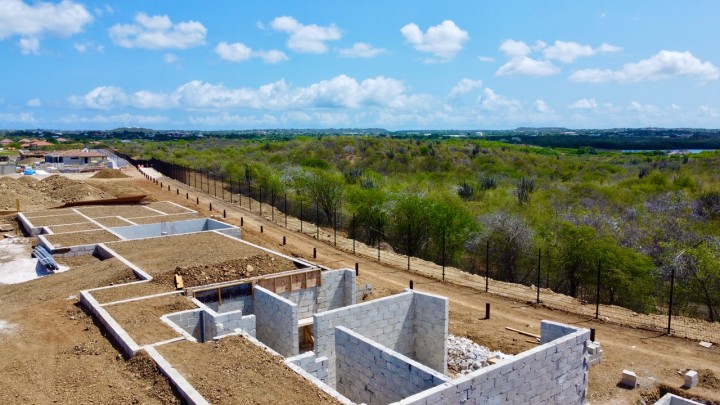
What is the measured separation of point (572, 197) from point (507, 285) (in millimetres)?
12184

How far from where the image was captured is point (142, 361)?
9234mm

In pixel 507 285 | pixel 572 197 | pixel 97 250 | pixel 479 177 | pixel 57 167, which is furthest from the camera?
pixel 57 167

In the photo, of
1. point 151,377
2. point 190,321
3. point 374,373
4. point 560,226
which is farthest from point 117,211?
point 374,373

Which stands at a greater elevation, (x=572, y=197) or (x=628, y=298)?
(x=572, y=197)

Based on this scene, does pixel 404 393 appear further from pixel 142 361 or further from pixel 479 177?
pixel 479 177

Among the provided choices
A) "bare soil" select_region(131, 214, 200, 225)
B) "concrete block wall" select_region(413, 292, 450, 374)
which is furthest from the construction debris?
"bare soil" select_region(131, 214, 200, 225)

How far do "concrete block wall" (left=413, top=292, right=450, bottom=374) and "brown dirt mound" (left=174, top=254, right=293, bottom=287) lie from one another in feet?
15.8

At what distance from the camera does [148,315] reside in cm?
1174

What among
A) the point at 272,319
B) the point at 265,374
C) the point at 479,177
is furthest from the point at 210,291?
the point at 479,177

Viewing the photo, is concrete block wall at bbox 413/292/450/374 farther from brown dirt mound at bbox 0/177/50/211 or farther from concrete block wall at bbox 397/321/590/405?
brown dirt mound at bbox 0/177/50/211

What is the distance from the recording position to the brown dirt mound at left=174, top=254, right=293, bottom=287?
579 inches

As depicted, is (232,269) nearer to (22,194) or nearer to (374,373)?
(374,373)

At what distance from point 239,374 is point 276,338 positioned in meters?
4.37

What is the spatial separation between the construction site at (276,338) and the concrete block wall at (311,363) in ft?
0.08
